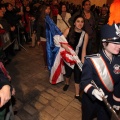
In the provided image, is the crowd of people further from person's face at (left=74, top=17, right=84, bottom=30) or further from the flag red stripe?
Result: the flag red stripe

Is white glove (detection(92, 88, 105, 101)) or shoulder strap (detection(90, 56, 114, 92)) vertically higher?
shoulder strap (detection(90, 56, 114, 92))

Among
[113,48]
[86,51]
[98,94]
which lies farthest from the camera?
Result: [86,51]

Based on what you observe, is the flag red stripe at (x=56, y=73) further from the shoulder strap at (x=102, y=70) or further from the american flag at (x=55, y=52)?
the shoulder strap at (x=102, y=70)

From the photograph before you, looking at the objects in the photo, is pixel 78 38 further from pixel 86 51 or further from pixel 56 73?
pixel 56 73

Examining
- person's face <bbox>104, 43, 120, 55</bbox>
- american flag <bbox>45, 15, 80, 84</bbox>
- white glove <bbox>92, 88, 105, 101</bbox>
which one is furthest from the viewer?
american flag <bbox>45, 15, 80, 84</bbox>

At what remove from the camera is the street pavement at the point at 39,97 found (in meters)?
3.10

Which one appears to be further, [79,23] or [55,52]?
[55,52]

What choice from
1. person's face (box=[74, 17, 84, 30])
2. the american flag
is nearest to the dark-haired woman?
person's face (box=[74, 17, 84, 30])

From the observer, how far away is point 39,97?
357 centimetres

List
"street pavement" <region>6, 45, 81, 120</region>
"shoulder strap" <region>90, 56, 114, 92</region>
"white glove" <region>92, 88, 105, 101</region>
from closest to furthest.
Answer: "white glove" <region>92, 88, 105, 101</region>
"shoulder strap" <region>90, 56, 114, 92</region>
"street pavement" <region>6, 45, 81, 120</region>

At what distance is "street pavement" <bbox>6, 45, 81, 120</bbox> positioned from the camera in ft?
10.2

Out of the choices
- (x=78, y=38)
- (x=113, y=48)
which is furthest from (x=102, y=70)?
(x=78, y=38)

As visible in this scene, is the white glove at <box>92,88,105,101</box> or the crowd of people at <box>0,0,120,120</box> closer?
the white glove at <box>92,88,105,101</box>

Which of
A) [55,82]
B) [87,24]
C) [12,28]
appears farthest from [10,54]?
[87,24]
